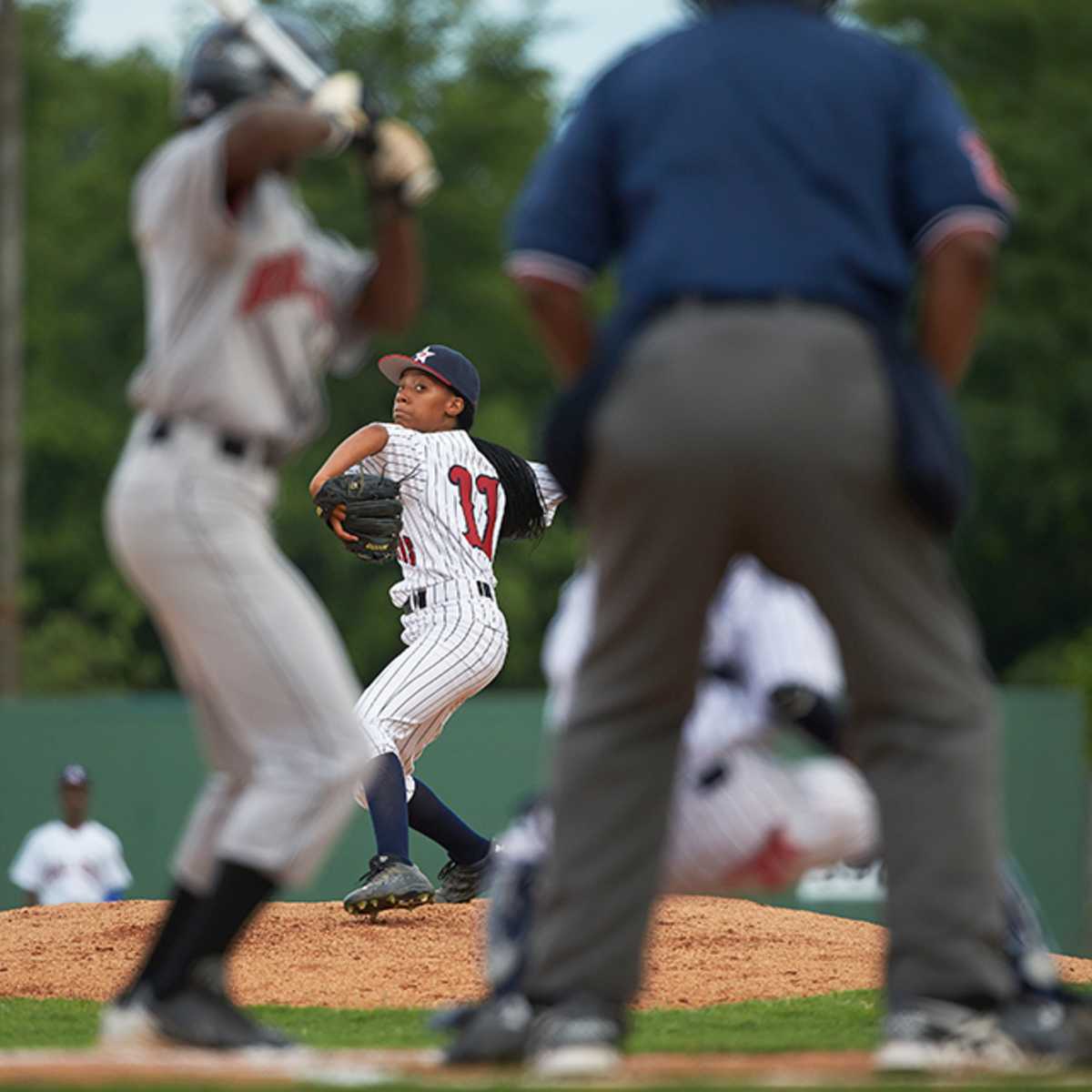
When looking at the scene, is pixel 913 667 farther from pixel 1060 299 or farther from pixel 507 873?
pixel 1060 299

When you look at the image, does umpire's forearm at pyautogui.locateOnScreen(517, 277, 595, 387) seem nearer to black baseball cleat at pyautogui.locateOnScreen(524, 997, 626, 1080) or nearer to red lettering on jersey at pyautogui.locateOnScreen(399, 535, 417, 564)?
black baseball cleat at pyautogui.locateOnScreen(524, 997, 626, 1080)

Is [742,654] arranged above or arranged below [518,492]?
above

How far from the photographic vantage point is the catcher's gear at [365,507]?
8609mm

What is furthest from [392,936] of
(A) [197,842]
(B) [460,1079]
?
(B) [460,1079]

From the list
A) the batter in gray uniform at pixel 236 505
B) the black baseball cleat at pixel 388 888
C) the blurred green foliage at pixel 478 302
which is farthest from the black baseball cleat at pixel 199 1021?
the blurred green foliage at pixel 478 302

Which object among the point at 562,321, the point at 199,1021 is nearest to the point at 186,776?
the point at 199,1021

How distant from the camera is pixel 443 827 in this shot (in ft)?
29.2

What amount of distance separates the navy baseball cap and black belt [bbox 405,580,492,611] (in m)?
0.72

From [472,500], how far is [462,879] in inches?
59.0

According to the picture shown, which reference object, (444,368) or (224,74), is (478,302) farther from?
(224,74)

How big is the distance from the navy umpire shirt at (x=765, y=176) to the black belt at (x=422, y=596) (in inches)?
179

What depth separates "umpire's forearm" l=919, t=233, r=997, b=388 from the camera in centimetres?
425

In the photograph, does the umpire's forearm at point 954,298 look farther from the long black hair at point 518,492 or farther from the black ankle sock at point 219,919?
the long black hair at point 518,492

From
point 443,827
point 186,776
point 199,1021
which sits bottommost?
point 186,776
